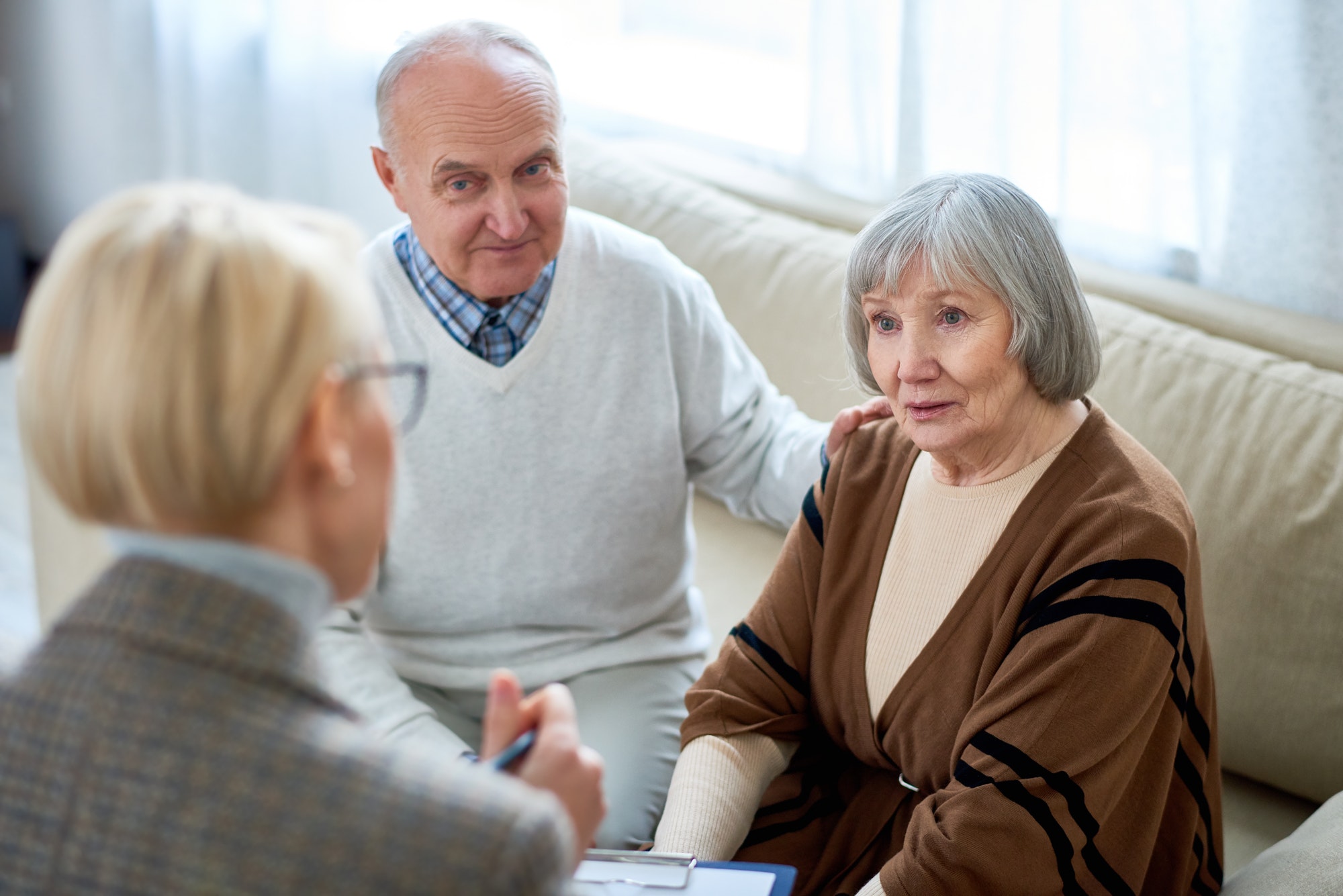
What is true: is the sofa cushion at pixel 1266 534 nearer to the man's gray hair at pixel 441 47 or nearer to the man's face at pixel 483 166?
the man's face at pixel 483 166

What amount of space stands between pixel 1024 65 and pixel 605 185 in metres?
0.83

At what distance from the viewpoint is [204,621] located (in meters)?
0.70

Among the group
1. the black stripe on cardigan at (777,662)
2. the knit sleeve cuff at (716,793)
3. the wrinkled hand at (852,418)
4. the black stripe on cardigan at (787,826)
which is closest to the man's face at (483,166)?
the wrinkled hand at (852,418)

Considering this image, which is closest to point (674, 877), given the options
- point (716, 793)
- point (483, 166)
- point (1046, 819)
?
point (716, 793)

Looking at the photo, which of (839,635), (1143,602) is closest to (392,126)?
(839,635)

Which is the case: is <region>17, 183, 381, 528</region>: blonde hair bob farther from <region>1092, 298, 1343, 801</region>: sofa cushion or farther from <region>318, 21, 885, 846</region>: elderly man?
<region>1092, 298, 1343, 801</region>: sofa cushion

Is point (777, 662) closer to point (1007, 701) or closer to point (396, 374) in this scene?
point (1007, 701)

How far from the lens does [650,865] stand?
1.18m

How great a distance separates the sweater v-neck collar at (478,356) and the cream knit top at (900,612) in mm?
539

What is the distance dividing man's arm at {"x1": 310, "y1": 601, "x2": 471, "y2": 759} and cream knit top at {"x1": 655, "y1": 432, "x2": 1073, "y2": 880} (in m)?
0.34

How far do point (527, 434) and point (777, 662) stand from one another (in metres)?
0.47

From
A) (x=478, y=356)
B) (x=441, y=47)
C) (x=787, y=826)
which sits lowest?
(x=787, y=826)

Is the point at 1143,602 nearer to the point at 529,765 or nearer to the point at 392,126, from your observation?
the point at 529,765

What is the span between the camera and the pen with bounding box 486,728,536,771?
2.80 ft
